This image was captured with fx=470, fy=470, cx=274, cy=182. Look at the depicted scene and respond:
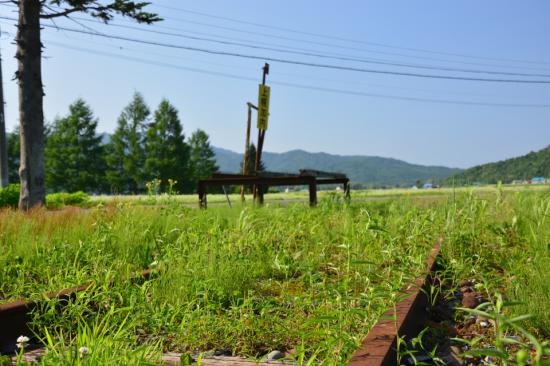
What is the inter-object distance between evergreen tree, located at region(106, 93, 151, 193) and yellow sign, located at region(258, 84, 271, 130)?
45856 millimetres

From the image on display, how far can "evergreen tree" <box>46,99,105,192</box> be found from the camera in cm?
5477

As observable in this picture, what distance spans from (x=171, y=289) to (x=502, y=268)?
2619 millimetres

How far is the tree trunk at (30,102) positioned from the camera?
11.4 m

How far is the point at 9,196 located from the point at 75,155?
44421 millimetres

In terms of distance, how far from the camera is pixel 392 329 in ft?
7.20

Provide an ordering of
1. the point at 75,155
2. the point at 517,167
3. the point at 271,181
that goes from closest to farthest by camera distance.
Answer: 1. the point at 271,181
2. the point at 75,155
3. the point at 517,167

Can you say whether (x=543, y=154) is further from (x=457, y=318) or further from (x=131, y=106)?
(x=457, y=318)

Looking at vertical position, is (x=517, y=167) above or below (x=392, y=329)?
above

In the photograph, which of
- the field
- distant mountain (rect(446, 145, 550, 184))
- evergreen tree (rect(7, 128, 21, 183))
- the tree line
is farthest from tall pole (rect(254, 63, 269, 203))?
distant mountain (rect(446, 145, 550, 184))

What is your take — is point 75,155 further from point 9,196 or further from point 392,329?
point 392,329

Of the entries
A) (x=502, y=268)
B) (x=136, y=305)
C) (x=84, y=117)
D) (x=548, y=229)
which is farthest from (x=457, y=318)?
(x=84, y=117)

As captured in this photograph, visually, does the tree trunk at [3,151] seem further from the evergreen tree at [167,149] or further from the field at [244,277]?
the evergreen tree at [167,149]

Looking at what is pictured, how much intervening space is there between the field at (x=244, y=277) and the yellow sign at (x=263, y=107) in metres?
6.00

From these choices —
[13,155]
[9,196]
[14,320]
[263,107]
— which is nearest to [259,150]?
[263,107]
